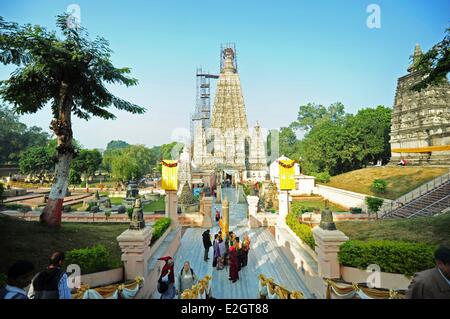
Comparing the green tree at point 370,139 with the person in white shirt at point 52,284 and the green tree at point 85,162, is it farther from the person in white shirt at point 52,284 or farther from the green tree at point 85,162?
the green tree at point 85,162

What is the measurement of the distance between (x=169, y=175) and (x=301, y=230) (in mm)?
6132

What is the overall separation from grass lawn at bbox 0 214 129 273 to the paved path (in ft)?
8.91

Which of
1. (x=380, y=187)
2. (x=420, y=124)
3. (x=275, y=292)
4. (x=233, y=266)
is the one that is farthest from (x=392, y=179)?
(x=275, y=292)

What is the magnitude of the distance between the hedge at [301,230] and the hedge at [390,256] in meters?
1.31

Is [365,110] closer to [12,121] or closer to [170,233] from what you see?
[170,233]

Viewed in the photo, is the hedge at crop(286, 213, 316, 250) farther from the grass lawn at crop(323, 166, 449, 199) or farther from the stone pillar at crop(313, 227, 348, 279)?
the grass lawn at crop(323, 166, 449, 199)

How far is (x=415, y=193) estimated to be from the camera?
19.9 m

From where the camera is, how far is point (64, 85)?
27.2 ft

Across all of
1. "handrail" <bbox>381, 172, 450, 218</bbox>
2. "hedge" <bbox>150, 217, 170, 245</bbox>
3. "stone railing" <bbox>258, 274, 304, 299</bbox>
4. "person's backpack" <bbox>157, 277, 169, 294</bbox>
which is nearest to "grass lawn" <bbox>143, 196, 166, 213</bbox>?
"hedge" <bbox>150, 217, 170, 245</bbox>

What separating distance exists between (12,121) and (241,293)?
59797mm

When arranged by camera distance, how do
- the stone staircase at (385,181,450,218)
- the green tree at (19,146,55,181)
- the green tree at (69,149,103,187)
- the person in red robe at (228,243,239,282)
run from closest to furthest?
the person in red robe at (228,243,239,282) → the stone staircase at (385,181,450,218) → the green tree at (69,149,103,187) → the green tree at (19,146,55,181)

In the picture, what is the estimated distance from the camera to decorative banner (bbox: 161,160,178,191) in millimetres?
11766

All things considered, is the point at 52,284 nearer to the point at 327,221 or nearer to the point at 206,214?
the point at 327,221

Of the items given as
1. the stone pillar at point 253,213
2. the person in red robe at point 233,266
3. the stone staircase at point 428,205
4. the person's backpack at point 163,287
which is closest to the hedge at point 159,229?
the person in red robe at point 233,266
